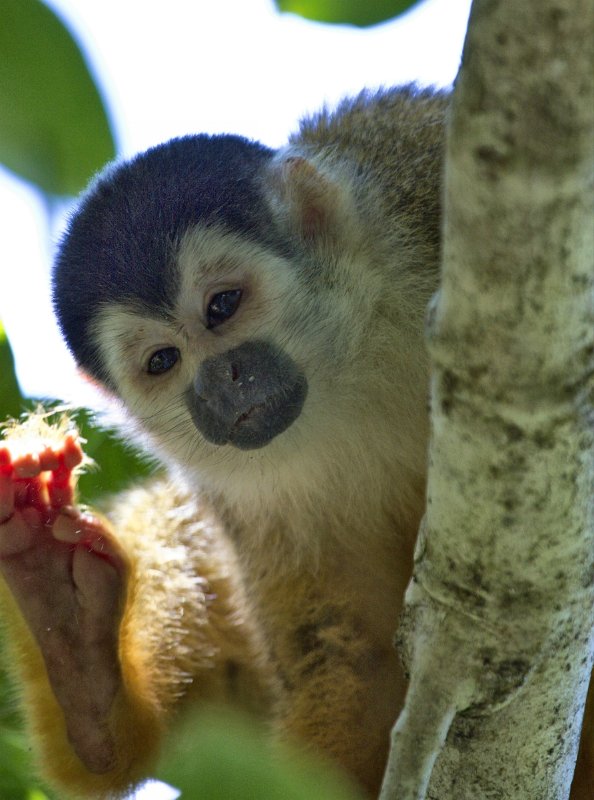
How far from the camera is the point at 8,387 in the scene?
346cm

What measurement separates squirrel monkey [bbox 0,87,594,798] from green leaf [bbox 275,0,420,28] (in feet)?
4.12

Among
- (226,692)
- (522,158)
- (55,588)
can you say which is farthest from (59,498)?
(522,158)

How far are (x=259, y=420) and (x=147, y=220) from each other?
0.81 meters

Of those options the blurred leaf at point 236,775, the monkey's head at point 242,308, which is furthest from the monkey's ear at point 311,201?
the blurred leaf at point 236,775

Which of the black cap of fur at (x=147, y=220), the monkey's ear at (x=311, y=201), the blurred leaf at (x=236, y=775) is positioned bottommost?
Result: the blurred leaf at (x=236, y=775)

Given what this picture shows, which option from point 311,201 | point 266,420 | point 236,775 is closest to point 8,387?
point 266,420

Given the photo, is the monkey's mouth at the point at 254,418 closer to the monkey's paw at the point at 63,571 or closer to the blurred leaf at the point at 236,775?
the monkey's paw at the point at 63,571

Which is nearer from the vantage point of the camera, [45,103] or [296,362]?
[45,103]

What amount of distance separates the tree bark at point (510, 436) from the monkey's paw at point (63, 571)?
1.75 metres

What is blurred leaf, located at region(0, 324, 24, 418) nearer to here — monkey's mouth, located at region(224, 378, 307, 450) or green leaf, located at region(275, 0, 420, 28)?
monkey's mouth, located at region(224, 378, 307, 450)

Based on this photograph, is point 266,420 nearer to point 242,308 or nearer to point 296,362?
point 296,362

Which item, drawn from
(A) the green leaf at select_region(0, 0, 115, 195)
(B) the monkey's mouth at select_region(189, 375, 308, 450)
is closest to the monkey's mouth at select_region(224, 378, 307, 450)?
(B) the monkey's mouth at select_region(189, 375, 308, 450)

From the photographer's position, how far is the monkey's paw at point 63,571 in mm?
3768

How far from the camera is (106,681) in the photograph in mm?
4113
